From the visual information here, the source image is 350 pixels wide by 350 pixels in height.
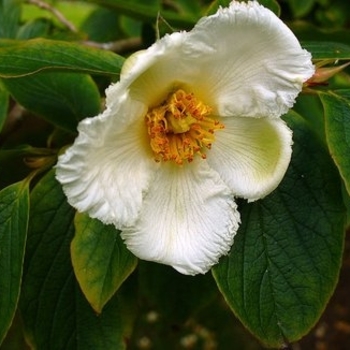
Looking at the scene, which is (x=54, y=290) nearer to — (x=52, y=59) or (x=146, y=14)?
(x=52, y=59)

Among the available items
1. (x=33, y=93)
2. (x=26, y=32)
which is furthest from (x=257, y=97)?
(x=26, y=32)

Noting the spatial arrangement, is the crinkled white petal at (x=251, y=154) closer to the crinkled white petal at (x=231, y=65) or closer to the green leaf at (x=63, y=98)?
the crinkled white petal at (x=231, y=65)

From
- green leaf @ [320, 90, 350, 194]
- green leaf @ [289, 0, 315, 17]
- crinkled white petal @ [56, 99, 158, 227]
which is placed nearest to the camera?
crinkled white petal @ [56, 99, 158, 227]

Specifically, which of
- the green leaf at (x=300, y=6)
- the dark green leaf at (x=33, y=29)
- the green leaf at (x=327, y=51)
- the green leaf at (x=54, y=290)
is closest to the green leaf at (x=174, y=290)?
the green leaf at (x=54, y=290)

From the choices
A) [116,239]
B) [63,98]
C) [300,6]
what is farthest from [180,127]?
[300,6]

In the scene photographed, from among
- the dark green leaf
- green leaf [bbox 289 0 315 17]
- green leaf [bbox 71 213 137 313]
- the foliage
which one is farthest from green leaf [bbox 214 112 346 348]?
green leaf [bbox 289 0 315 17]

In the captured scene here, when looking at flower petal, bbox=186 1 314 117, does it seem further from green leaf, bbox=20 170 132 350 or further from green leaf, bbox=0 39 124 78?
green leaf, bbox=20 170 132 350

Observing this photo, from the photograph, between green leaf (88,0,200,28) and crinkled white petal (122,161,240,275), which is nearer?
crinkled white petal (122,161,240,275)
